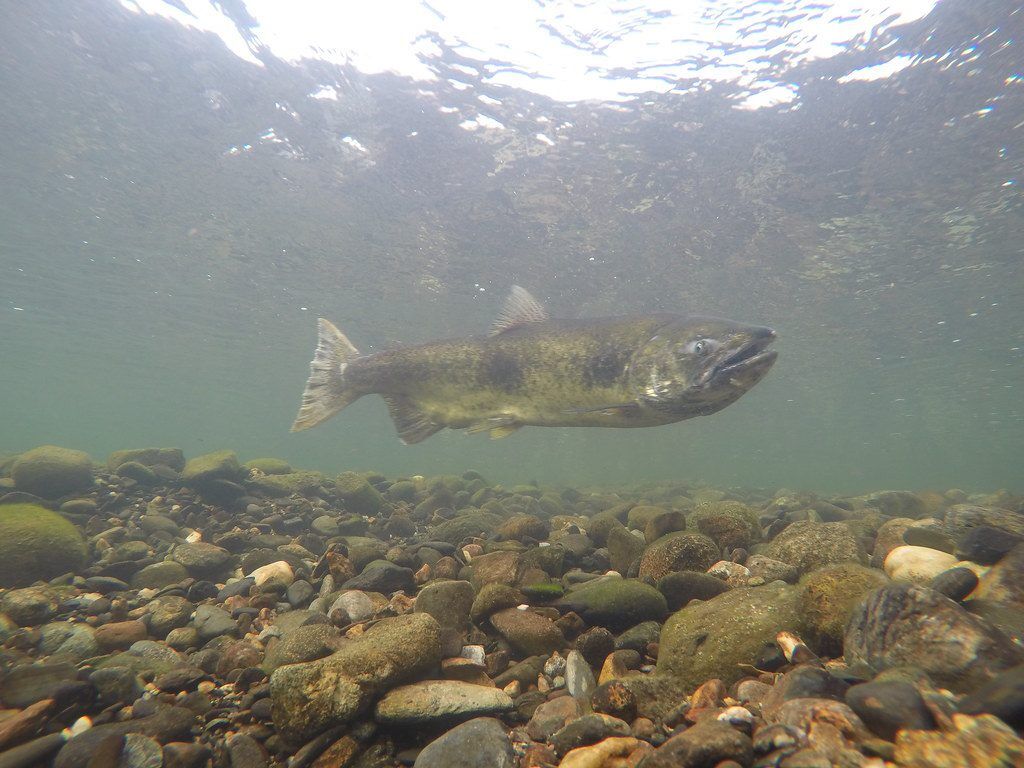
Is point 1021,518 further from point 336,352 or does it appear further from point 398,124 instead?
point 398,124

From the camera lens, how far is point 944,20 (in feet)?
29.2

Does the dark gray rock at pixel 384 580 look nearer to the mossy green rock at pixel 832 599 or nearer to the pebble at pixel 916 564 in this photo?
the mossy green rock at pixel 832 599

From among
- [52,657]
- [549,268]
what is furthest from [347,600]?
[549,268]

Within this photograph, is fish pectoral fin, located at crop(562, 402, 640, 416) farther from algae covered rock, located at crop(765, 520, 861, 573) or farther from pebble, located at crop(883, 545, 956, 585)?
pebble, located at crop(883, 545, 956, 585)

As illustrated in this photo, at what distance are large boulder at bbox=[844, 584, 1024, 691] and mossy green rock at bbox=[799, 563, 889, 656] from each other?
0.35 ft

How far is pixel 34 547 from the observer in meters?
4.00

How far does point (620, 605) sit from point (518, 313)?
4.20m

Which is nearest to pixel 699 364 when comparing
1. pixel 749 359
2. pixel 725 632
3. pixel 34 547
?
pixel 749 359

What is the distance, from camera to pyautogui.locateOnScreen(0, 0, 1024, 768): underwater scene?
1972mm

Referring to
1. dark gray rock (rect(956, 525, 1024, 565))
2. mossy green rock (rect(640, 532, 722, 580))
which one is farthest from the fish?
dark gray rock (rect(956, 525, 1024, 565))

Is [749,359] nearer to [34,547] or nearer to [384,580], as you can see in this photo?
[384,580]

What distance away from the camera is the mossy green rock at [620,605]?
2699 mm

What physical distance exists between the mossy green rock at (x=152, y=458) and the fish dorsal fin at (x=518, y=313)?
19.6ft

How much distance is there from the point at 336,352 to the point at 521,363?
3.02 metres
